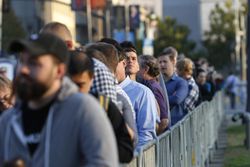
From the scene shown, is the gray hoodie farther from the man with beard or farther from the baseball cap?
the baseball cap

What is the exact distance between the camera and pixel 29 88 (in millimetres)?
5000

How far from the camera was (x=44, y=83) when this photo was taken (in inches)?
198

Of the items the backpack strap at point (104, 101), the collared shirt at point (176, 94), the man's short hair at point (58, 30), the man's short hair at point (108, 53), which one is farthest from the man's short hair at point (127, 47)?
the backpack strap at point (104, 101)

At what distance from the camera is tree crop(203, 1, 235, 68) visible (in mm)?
103438

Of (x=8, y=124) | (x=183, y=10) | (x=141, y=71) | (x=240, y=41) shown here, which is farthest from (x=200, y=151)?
(x=183, y=10)

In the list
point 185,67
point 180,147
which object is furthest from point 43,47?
point 185,67

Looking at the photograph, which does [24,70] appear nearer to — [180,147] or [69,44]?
[69,44]

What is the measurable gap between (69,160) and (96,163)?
0.17m

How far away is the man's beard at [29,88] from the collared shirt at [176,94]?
8946 millimetres

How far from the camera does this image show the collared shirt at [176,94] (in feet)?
45.8

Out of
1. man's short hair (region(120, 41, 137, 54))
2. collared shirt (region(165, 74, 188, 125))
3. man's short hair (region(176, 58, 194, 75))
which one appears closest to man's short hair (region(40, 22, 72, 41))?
man's short hair (region(120, 41, 137, 54))

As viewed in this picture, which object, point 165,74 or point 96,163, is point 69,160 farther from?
point 165,74

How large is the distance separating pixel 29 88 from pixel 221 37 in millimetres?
100680

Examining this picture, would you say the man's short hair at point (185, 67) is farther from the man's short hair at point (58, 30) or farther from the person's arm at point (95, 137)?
the person's arm at point (95, 137)
